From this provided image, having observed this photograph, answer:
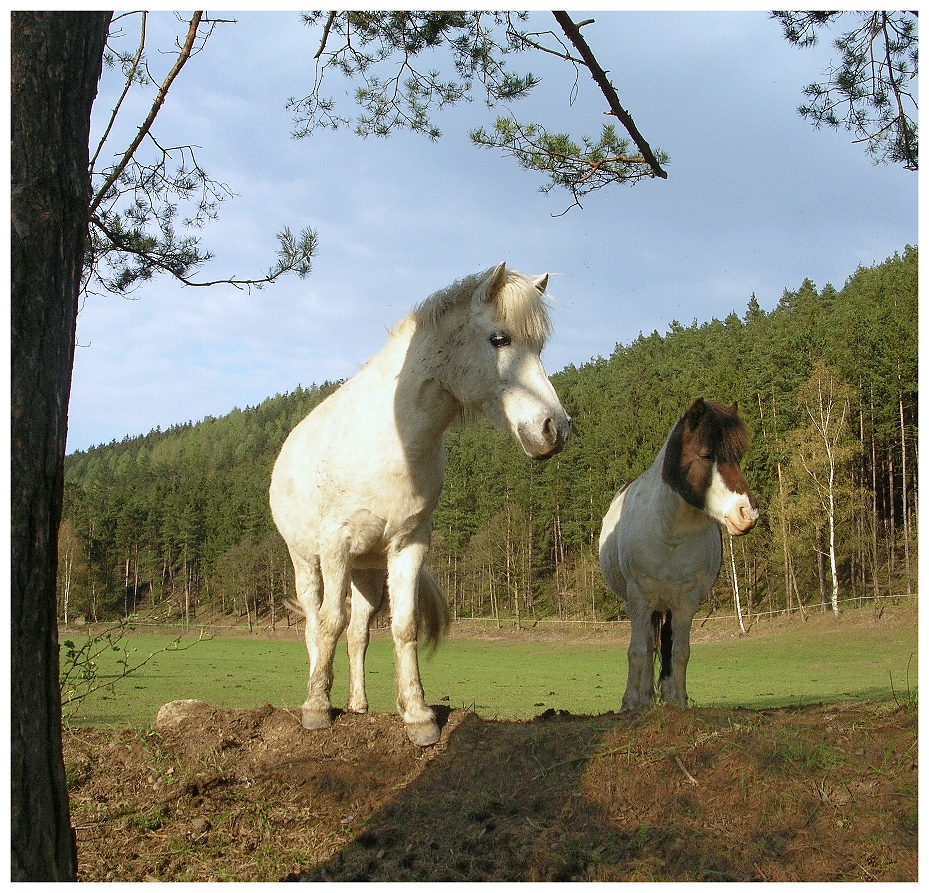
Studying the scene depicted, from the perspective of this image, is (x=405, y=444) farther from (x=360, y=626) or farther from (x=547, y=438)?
(x=360, y=626)

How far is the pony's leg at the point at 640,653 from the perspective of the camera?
5.84 m

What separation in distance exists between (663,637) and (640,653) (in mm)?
408

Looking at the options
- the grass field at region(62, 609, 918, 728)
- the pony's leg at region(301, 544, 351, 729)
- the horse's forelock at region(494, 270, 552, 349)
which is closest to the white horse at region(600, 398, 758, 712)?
the grass field at region(62, 609, 918, 728)

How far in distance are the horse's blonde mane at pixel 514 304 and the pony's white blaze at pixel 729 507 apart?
1.83 meters

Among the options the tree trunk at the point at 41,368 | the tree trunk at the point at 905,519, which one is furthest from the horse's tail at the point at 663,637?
the tree trunk at the point at 905,519

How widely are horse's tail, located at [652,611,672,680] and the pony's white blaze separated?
1294 mm

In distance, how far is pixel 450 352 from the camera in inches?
175

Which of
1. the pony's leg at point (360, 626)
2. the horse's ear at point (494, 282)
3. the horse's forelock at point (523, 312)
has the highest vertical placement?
the horse's ear at point (494, 282)

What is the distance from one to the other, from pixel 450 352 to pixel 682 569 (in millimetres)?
2639

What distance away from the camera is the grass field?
30.1ft

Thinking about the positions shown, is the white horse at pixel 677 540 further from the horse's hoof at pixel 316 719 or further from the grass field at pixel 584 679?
the horse's hoof at pixel 316 719

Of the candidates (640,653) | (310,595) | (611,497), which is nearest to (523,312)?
(310,595)

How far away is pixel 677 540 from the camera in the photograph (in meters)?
5.73

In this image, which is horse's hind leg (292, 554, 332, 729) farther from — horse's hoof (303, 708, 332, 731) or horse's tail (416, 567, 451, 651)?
horse's tail (416, 567, 451, 651)
